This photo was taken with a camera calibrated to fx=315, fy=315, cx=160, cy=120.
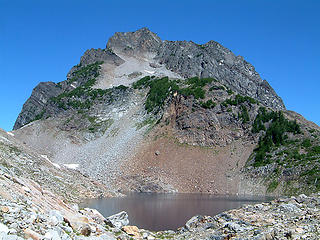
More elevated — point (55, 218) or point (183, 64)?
point (183, 64)

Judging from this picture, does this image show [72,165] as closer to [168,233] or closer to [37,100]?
[168,233]

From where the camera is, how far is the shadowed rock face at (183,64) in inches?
5714

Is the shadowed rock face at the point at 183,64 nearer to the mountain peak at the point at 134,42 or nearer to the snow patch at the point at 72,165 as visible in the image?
the mountain peak at the point at 134,42

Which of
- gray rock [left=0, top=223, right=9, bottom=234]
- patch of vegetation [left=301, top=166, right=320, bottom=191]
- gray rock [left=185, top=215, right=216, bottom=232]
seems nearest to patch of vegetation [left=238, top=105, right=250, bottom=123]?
patch of vegetation [left=301, top=166, right=320, bottom=191]

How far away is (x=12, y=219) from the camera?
1145cm

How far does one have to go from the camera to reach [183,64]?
14675cm

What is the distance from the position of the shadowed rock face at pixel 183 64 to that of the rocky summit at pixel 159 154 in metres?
1.18

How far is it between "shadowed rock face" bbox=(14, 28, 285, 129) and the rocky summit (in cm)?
118

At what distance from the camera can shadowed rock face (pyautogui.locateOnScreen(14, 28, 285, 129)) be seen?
476 feet

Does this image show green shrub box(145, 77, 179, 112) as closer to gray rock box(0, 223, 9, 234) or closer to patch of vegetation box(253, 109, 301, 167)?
patch of vegetation box(253, 109, 301, 167)

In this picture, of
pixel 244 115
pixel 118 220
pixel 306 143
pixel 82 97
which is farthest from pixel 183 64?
pixel 118 220

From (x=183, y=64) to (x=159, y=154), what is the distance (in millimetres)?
76661

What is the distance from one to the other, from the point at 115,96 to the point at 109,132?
72.4ft

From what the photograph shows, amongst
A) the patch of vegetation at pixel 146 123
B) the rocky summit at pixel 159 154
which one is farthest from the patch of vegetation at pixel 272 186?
the patch of vegetation at pixel 146 123
